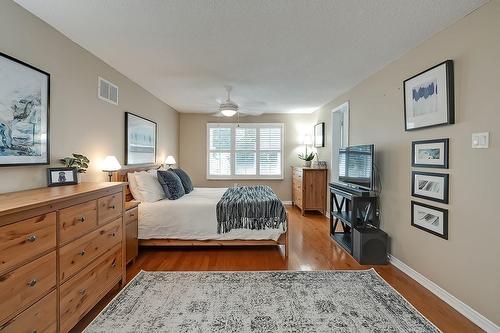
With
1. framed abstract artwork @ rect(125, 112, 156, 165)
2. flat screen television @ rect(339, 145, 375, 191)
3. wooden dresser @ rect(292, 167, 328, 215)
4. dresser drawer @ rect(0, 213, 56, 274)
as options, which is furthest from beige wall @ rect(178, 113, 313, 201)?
dresser drawer @ rect(0, 213, 56, 274)

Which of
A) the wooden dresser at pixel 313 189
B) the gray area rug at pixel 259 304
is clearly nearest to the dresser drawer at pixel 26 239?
the gray area rug at pixel 259 304

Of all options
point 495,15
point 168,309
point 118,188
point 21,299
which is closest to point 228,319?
point 168,309

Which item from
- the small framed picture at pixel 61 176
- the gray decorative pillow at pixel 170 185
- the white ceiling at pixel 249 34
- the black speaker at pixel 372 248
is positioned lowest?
the black speaker at pixel 372 248

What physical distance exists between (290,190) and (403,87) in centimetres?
409

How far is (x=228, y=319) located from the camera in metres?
1.90

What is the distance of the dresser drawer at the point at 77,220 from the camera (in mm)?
1589

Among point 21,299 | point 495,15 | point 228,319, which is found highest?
point 495,15

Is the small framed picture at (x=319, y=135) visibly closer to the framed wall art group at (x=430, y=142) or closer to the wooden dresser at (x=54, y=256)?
the framed wall art group at (x=430, y=142)

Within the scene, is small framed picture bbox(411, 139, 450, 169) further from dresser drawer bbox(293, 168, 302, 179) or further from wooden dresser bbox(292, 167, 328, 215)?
dresser drawer bbox(293, 168, 302, 179)

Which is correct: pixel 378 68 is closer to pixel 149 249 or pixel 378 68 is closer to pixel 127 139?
pixel 127 139

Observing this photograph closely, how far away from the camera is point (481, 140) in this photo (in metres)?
1.88

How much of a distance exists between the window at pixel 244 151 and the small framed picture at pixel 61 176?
13.7ft

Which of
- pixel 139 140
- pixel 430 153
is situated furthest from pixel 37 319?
pixel 430 153

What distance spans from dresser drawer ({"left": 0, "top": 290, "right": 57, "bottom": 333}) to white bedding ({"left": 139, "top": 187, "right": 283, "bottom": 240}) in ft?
5.38
